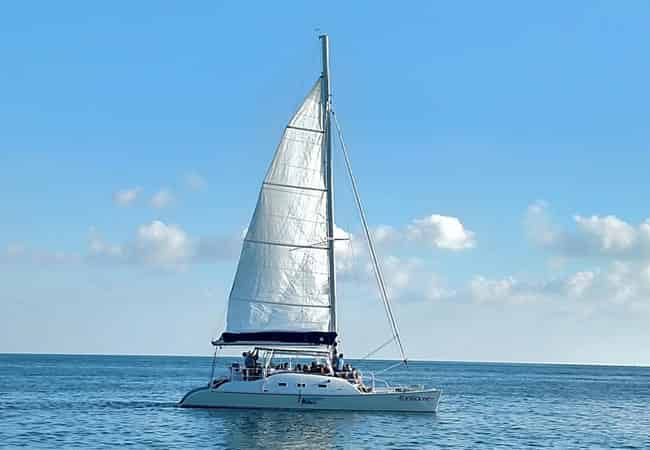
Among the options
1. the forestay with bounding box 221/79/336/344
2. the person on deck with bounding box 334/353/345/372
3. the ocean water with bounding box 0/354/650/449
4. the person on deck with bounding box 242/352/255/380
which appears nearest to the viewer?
the ocean water with bounding box 0/354/650/449

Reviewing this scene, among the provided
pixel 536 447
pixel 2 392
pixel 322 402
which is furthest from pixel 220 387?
pixel 2 392

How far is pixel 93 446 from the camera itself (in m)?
37.8

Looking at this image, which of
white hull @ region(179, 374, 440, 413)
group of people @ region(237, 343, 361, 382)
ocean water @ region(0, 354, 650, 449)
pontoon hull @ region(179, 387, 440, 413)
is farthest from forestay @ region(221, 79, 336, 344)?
ocean water @ region(0, 354, 650, 449)

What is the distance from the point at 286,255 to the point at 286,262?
0.36 meters

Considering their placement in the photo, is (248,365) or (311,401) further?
(248,365)

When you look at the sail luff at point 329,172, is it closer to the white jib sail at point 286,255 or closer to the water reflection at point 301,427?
the white jib sail at point 286,255

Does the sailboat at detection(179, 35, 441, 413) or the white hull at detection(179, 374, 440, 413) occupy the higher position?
the sailboat at detection(179, 35, 441, 413)

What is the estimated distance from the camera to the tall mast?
48.4 meters

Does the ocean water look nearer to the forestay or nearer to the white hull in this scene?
the white hull

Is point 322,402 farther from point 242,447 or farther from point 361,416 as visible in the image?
point 242,447

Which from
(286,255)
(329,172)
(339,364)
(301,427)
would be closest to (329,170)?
(329,172)

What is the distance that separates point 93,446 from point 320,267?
15.6 meters

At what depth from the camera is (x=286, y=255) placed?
48094 millimetres

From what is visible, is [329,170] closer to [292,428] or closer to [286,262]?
[286,262]
